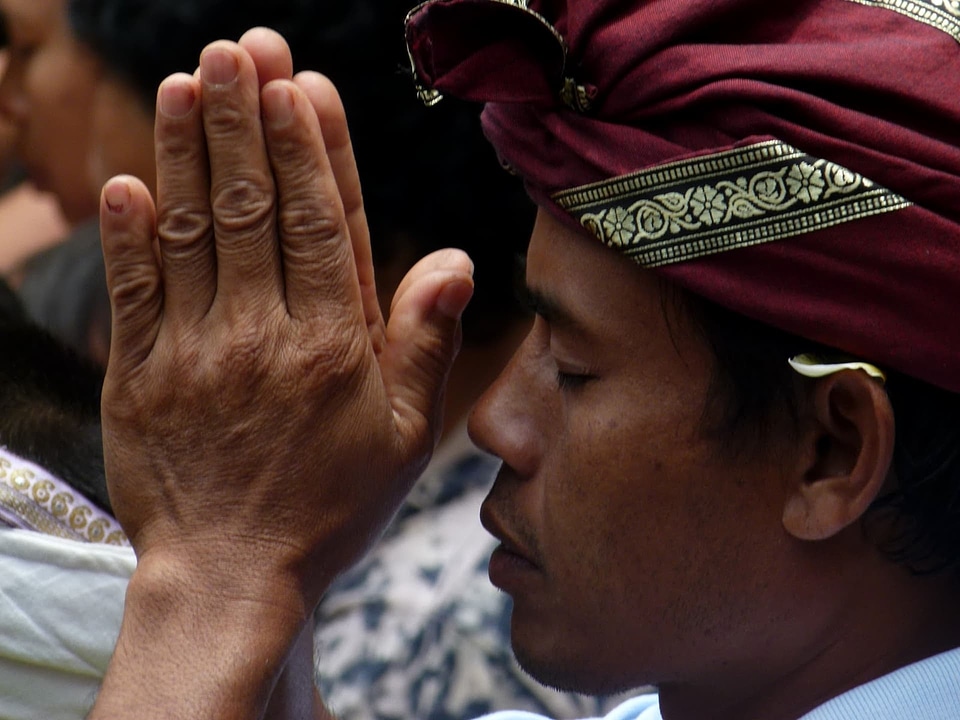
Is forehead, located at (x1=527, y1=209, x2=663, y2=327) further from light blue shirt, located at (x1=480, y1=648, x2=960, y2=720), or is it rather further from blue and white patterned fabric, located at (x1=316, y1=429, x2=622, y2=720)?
blue and white patterned fabric, located at (x1=316, y1=429, x2=622, y2=720)

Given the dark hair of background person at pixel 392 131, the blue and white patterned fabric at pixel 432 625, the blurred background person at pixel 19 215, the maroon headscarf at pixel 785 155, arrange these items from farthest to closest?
the blurred background person at pixel 19 215 → the dark hair of background person at pixel 392 131 → the blue and white patterned fabric at pixel 432 625 → the maroon headscarf at pixel 785 155

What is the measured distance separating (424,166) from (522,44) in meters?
1.19

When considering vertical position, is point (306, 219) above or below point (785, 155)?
below

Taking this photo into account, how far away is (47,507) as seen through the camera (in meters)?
2.00

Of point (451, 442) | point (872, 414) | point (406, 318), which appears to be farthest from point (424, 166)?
point (872, 414)

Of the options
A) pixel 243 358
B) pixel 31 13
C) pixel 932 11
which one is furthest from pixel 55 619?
pixel 31 13

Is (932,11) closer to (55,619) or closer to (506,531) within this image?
(506,531)

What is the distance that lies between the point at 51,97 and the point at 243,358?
199 cm

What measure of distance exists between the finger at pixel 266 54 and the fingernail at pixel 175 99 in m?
0.11

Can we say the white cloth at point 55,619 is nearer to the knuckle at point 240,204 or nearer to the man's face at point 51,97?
the knuckle at point 240,204

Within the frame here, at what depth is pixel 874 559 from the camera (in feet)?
5.56

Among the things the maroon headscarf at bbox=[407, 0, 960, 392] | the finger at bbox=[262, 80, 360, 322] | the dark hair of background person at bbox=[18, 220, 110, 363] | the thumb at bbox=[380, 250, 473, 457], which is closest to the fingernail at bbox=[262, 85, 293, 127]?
the finger at bbox=[262, 80, 360, 322]

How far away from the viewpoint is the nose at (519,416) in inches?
71.9

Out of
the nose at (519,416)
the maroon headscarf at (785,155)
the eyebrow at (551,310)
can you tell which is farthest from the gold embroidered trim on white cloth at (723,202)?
the nose at (519,416)
